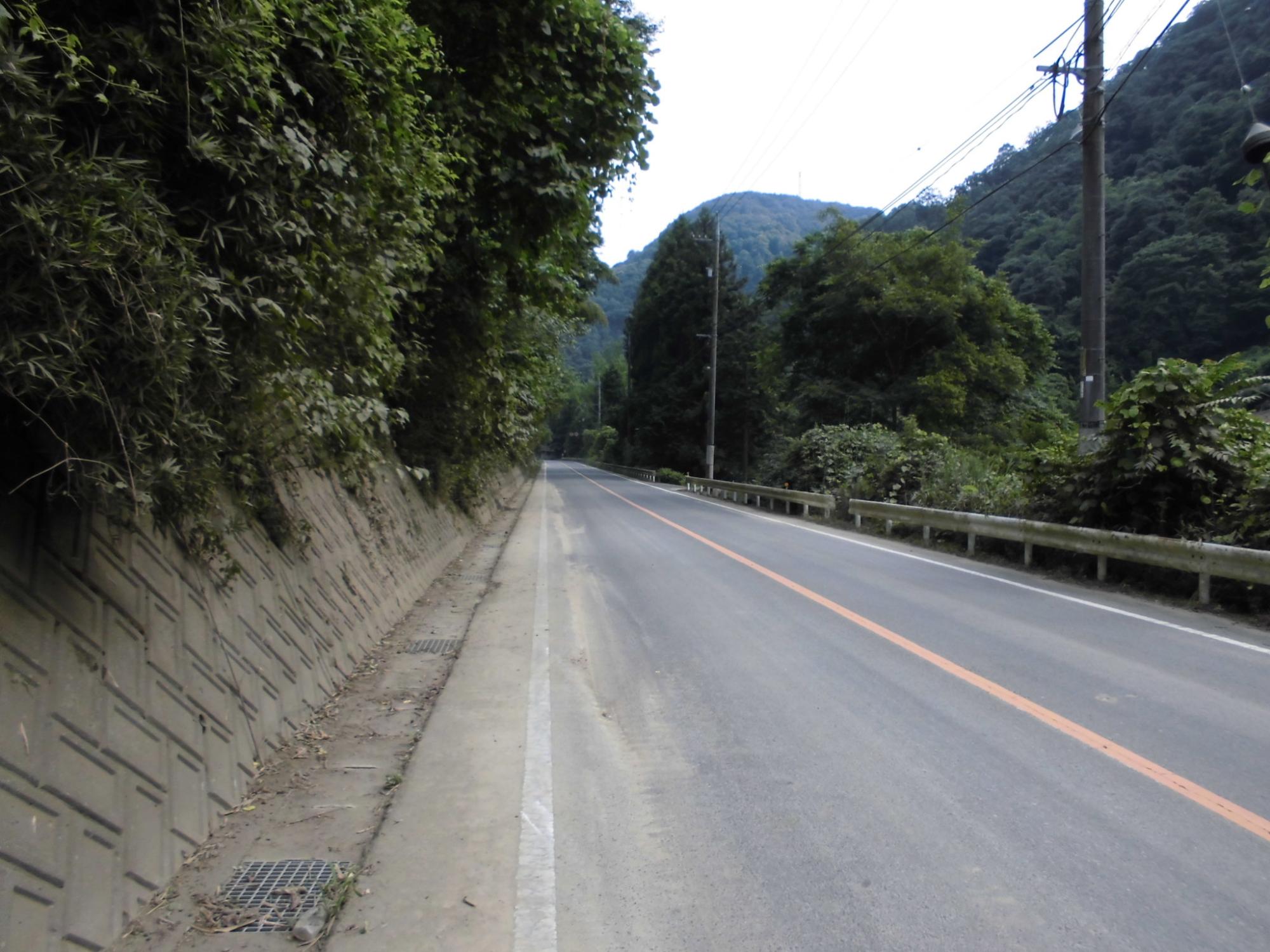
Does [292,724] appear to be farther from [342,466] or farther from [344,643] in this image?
[342,466]

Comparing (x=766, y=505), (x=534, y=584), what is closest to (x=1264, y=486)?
(x=534, y=584)

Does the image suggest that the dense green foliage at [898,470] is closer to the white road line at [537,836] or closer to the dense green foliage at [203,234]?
the white road line at [537,836]

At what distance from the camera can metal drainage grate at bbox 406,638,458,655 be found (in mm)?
7496

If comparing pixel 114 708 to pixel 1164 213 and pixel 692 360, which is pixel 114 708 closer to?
pixel 1164 213

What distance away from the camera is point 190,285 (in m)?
3.11

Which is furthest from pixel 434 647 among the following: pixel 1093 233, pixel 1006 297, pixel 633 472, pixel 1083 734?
pixel 633 472

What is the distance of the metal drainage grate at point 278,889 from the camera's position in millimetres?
3180

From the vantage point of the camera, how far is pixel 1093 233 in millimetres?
13414

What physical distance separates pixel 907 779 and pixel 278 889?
2.98 meters

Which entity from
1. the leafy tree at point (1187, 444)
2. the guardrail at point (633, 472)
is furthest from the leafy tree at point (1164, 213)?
the guardrail at point (633, 472)

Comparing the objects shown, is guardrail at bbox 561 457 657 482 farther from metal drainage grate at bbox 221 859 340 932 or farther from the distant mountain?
metal drainage grate at bbox 221 859 340 932

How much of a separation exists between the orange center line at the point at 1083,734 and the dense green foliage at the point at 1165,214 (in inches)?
1115

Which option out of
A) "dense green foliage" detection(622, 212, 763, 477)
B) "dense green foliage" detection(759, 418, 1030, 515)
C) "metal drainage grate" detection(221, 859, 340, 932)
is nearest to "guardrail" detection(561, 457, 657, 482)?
"dense green foliage" detection(622, 212, 763, 477)

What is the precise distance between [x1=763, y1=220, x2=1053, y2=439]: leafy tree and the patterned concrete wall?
35.0 meters
